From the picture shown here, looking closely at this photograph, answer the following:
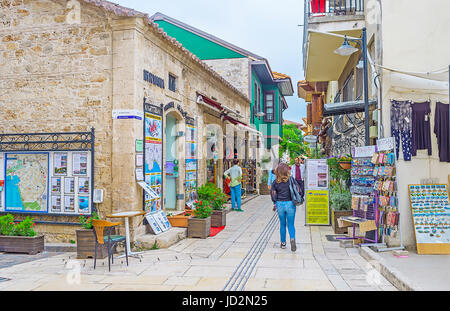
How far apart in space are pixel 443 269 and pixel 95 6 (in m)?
7.86

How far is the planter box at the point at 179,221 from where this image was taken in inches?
357

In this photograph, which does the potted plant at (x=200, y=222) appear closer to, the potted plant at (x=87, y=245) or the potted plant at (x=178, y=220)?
the potted plant at (x=178, y=220)

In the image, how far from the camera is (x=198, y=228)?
866 cm

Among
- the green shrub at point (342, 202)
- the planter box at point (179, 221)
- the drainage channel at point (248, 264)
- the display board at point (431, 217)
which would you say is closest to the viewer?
the drainage channel at point (248, 264)

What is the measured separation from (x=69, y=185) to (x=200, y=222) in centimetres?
291

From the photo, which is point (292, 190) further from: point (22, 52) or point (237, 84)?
point (237, 84)

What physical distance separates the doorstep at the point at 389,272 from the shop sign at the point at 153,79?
18.1 feet

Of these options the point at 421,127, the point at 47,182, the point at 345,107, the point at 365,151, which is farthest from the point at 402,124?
the point at 47,182

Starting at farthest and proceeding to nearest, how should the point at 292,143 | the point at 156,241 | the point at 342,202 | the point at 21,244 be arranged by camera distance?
the point at 292,143, the point at 342,202, the point at 156,241, the point at 21,244

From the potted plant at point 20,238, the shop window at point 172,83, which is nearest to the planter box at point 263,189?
the shop window at point 172,83

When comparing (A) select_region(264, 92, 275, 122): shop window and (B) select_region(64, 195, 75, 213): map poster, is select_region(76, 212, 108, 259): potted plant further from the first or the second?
(A) select_region(264, 92, 275, 122): shop window

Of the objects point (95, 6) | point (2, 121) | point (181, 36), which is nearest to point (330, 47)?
point (95, 6)

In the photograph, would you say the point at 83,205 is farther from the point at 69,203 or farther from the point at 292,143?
the point at 292,143

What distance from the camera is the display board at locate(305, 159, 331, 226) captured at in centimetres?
1002
